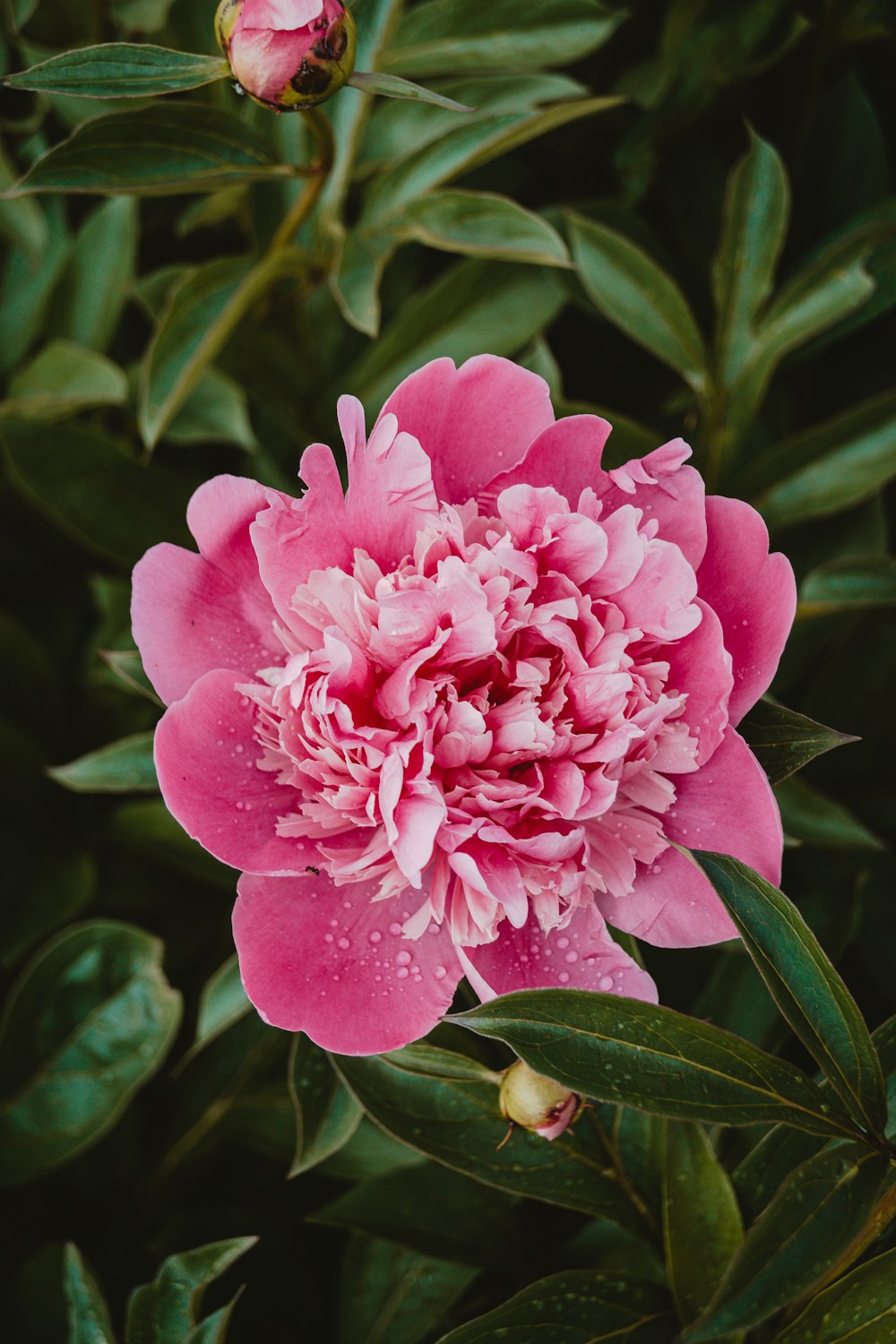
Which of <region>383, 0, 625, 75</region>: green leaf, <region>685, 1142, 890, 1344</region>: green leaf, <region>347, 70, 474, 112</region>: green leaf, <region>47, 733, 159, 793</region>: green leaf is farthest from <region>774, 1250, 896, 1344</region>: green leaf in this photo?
<region>383, 0, 625, 75</region>: green leaf

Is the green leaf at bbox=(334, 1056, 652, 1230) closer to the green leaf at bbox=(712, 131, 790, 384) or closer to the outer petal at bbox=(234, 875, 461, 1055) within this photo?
the outer petal at bbox=(234, 875, 461, 1055)

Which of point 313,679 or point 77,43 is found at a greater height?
point 77,43

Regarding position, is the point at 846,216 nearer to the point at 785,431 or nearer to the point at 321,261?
the point at 785,431

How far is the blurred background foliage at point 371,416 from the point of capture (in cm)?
73

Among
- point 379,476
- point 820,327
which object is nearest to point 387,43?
point 820,327

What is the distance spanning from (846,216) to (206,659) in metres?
0.77

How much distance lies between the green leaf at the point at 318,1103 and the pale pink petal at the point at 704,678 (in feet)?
0.96

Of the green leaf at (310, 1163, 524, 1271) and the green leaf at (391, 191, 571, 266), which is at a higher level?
the green leaf at (391, 191, 571, 266)

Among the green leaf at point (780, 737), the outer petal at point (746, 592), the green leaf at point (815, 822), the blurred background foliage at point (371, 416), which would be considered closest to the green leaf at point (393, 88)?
the blurred background foliage at point (371, 416)

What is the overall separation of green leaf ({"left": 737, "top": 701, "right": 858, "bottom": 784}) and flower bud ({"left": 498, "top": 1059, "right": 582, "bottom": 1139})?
20 centimetres

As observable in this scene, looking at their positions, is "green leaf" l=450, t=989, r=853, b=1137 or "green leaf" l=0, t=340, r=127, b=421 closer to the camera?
"green leaf" l=450, t=989, r=853, b=1137

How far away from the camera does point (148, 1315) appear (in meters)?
0.62

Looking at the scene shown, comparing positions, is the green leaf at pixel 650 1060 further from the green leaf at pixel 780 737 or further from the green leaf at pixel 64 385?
the green leaf at pixel 64 385

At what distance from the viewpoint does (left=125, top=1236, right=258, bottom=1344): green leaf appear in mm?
606
